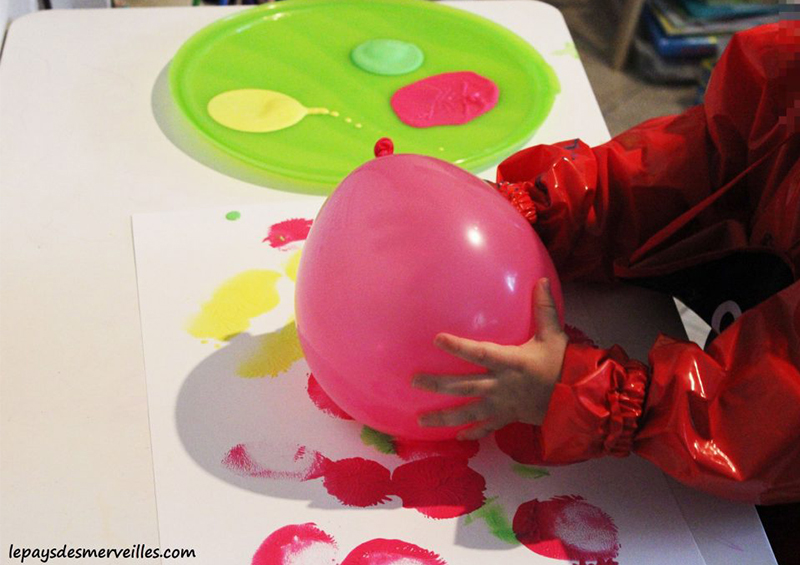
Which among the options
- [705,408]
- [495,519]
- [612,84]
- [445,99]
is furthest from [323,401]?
[612,84]

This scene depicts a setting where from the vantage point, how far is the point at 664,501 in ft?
2.05

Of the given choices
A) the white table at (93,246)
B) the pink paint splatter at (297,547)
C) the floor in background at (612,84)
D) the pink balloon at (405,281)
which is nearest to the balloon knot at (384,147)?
the pink balloon at (405,281)

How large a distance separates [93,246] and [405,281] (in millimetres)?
349

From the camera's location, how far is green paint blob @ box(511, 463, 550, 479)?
2.09 ft

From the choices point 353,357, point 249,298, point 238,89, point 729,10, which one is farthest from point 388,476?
point 729,10

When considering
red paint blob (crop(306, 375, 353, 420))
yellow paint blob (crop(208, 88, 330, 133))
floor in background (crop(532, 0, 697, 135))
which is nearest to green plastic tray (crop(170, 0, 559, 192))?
yellow paint blob (crop(208, 88, 330, 133))

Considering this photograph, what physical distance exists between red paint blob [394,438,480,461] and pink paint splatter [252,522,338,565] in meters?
0.09

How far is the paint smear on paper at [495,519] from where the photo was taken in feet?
1.94

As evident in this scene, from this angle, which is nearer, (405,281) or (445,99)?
(405,281)

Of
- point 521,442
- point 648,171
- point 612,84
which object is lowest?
point 612,84

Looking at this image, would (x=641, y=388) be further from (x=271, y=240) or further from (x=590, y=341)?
(x=271, y=240)

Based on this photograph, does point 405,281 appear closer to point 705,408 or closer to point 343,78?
point 705,408

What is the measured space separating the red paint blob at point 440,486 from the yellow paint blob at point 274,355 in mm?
132

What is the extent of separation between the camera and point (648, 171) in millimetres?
762
